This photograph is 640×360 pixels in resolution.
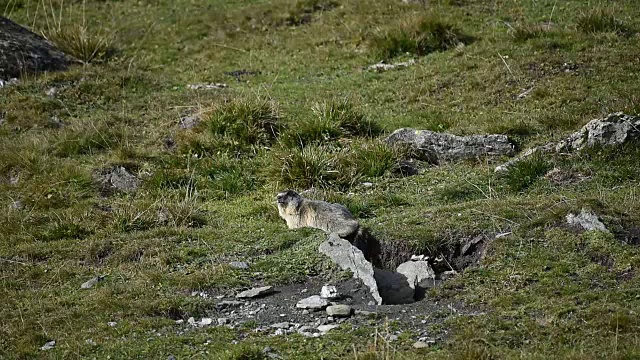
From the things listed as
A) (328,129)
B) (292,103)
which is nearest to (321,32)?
(292,103)

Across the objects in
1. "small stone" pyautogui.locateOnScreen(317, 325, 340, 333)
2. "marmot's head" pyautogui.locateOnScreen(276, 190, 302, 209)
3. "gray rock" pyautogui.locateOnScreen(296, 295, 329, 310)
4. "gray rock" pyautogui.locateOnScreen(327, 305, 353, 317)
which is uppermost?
"small stone" pyautogui.locateOnScreen(317, 325, 340, 333)

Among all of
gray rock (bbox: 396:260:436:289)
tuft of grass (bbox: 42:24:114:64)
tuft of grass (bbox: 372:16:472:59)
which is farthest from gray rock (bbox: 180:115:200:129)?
gray rock (bbox: 396:260:436:289)

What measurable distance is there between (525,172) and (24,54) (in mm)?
10993

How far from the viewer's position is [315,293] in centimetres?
848

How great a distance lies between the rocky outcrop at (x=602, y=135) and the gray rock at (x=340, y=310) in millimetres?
4464

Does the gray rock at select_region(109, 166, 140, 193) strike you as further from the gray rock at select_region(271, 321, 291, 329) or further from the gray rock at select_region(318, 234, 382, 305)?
the gray rock at select_region(271, 321, 291, 329)

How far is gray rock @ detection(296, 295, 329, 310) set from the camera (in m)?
8.09

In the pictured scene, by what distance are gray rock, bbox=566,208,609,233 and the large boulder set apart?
11881 millimetres

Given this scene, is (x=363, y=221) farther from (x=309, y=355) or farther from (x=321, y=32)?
(x=321, y=32)

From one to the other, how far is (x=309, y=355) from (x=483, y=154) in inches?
246

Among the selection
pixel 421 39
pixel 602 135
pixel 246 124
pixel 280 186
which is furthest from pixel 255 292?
pixel 421 39

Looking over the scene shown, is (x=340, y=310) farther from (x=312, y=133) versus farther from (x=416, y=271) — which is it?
(x=312, y=133)

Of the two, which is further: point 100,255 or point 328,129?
point 328,129

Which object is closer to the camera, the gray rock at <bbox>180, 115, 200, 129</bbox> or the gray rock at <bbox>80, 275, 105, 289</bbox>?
the gray rock at <bbox>80, 275, 105, 289</bbox>
